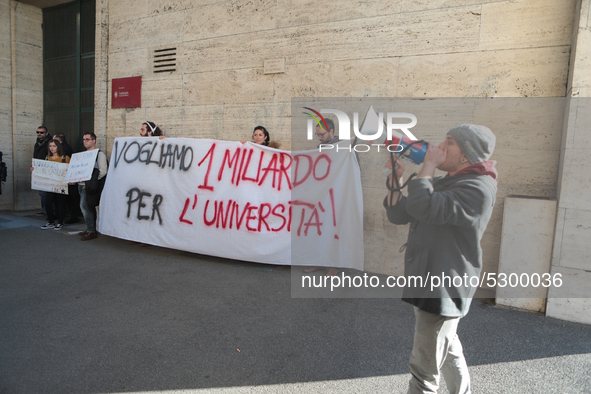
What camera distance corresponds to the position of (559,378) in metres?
2.90

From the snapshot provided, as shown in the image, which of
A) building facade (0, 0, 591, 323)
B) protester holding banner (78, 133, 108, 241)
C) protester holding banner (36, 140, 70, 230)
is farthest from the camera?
protester holding banner (36, 140, 70, 230)

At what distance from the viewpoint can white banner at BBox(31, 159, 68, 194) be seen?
729 centimetres

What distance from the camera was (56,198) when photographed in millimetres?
7715

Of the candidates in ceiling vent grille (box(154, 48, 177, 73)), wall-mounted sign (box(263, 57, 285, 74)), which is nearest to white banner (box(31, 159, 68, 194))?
ceiling vent grille (box(154, 48, 177, 73))

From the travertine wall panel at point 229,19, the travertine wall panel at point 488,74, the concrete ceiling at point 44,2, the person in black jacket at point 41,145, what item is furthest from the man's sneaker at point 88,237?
the concrete ceiling at point 44,2

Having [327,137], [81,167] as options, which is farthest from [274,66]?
[81,167]

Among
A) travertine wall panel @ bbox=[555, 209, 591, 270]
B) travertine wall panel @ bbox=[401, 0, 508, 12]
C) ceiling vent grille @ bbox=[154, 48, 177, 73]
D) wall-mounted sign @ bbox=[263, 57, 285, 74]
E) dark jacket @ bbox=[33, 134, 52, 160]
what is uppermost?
travertine wall panel @ bbox=[401, 0, 508, 12]

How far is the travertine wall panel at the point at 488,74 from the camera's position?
170 inches

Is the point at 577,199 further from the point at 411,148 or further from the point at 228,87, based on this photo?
the point at 228,87

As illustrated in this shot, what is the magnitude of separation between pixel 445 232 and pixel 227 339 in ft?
6.82

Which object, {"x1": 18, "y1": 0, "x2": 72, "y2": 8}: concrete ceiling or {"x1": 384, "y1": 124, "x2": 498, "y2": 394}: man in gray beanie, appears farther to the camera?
{"x1": 18, "y1": 0, "x2": 72, "y2": 8}: concrete ceiling

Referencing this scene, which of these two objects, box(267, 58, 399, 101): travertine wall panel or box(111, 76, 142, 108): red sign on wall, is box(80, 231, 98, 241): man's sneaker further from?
box(267, 58, 399, 101): travertine wall panel

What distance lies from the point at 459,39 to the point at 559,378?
142 inches

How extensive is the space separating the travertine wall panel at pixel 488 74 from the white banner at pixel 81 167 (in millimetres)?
4976
